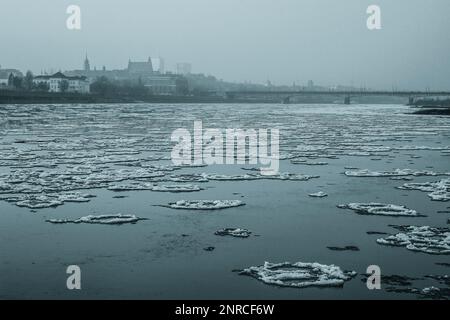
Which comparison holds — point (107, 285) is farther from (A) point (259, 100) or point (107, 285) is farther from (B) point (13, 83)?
(A) point (259, 100)

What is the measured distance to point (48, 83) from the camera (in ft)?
448

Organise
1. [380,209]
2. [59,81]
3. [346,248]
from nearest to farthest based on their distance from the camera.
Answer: [346,248] → [380,209] → [59,81]

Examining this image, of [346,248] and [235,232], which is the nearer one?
[346,248]

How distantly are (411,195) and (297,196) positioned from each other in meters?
2.31

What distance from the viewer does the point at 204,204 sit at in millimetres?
9383

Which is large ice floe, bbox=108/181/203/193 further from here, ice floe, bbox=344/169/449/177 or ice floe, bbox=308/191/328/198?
ice floe, bbox=344/169/449/177

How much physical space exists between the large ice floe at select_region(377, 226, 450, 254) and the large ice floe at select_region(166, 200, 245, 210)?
2.99 metres

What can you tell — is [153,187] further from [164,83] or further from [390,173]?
[164,83]

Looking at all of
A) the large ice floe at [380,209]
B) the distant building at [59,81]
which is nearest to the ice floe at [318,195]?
the large ice floe at [380,209]

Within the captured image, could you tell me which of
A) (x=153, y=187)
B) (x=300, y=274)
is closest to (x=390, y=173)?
(x=153, y=187)

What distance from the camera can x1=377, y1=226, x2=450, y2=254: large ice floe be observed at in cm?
669

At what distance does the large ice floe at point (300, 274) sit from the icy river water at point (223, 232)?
0.02 metres

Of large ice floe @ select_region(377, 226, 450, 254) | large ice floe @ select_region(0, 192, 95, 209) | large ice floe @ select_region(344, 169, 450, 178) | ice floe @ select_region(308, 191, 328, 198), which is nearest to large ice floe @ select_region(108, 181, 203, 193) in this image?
large ice floe @ select_region(0, 192, 95, 209)

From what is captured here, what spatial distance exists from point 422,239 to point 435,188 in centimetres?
437
